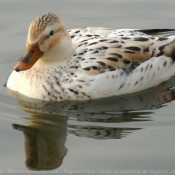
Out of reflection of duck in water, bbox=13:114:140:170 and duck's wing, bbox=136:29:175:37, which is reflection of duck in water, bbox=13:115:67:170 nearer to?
reflection of duck in water, bbox=13:114:140:170

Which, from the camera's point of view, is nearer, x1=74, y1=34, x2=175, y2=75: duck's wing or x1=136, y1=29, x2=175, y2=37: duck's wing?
x1=74, y1=34, x2=175, y2=75: duck's wing

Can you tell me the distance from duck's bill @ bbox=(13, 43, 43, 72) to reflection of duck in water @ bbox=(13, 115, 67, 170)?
2.65ft

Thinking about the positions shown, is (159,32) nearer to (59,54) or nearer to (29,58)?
(59,54)

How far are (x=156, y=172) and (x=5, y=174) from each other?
210 cm

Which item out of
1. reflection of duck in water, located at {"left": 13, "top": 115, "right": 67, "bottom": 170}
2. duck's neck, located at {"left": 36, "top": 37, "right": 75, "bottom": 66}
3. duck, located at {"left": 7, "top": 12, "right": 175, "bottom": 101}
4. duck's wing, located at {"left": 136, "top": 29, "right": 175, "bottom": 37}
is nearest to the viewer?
reflection of duck in water, located at {"left": 13, "top": 115, "right": 67, "bottom": 170}

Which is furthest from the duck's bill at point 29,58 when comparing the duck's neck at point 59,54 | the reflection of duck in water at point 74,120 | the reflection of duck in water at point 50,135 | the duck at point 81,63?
the reflection of duck in water at point 50,135

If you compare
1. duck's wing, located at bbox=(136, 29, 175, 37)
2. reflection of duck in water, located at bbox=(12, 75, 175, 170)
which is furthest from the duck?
duck's wing, located at bbox=(136, 29, 175, 37)

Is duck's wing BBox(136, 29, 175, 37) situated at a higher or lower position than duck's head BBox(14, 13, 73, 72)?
lower

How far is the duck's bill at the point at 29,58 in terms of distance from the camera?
1112cm

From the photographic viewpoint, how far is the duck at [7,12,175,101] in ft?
36.8

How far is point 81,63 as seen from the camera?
11469mm

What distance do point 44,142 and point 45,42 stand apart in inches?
66.3

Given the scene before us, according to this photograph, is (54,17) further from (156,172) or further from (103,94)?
(156,172)

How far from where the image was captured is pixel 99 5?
15008mm
